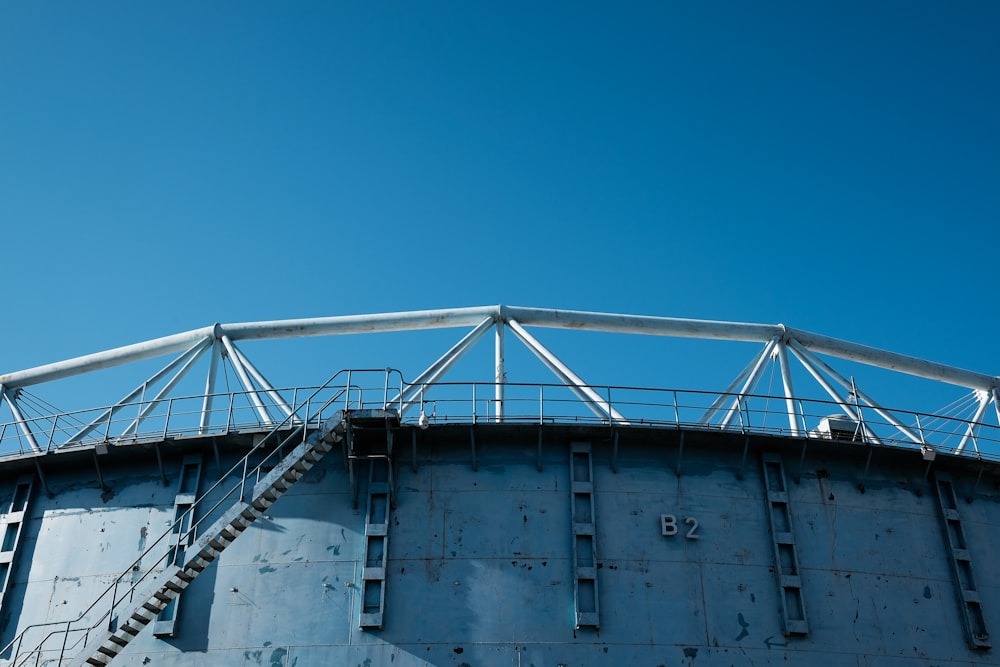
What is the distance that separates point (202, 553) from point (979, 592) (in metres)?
17.4

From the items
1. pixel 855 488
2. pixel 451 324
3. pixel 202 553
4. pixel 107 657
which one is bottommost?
pixel 107 657

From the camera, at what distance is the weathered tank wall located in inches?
856

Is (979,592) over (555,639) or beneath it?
over

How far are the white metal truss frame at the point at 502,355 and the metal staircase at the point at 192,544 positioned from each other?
1.69 metres

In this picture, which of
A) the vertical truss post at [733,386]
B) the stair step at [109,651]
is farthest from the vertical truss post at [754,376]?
the stair step at [109,651]

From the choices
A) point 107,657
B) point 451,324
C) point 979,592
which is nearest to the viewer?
point 107,657

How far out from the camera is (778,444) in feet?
80.3

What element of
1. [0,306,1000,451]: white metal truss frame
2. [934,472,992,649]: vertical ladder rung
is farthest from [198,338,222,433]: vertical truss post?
[934,472,992,649]: vertical ladder rung

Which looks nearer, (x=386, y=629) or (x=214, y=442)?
(x=386, y=629)

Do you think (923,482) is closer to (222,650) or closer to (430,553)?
(430,553)

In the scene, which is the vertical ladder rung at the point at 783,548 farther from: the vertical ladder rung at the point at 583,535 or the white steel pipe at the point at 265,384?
the white steel pipe at the point at 265,384

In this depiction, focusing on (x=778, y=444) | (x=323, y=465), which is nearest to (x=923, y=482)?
(x=778, y=444)

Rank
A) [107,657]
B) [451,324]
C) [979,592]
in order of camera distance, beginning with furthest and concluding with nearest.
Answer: [451,324], [979,592], [107,657]

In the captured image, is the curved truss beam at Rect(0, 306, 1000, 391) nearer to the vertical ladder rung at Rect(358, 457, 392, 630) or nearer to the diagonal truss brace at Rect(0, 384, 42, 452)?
the diagonal truss brace at Rect(0, 384, 42, 452)
